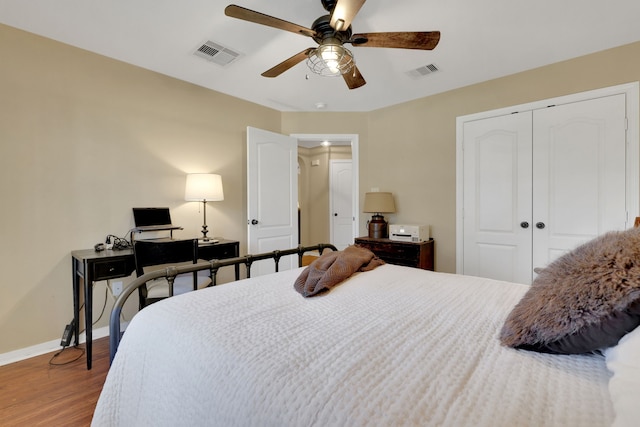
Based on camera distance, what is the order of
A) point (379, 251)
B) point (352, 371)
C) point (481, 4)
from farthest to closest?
point (379, 251) → point (481, 4) → point (352, 371)

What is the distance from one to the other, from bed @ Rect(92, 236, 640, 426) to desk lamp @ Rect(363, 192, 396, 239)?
93.4 inches

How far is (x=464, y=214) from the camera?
3.32 m

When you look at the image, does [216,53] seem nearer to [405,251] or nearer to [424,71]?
[424,71]

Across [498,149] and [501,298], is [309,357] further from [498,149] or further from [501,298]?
[498,149]

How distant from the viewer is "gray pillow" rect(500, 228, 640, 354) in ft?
2.25

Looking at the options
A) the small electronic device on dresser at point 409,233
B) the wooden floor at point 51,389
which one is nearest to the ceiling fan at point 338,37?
the small electronic device on dresser at point 409,233

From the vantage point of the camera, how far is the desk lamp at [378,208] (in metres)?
3.66

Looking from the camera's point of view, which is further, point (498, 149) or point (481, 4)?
point (498, 149)

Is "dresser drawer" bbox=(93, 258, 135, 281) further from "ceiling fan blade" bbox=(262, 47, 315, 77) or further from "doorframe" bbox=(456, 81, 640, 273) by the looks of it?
"doorframe" bbox=(456, 81, 640, 273)

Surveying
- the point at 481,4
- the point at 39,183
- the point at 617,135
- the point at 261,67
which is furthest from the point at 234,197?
the point at 617,135

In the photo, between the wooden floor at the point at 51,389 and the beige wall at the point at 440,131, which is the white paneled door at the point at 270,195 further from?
the wooden floor at the point at 51,389

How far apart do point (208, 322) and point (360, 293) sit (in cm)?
68

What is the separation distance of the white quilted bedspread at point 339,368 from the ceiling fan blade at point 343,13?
1.43 metres

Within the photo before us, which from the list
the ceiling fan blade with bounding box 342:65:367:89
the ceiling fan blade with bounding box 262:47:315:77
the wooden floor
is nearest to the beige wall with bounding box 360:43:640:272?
the ceiling fan blade with bounding box 342:65:367:89
